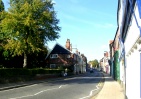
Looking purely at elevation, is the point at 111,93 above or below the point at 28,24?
below

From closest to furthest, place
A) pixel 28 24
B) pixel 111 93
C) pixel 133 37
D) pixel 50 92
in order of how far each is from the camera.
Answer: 1. pixel 133 37
2. pixel 111 93
3. pixel 50 92
4. pixel 28 24

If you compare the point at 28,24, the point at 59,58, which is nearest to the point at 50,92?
the point at 28,24

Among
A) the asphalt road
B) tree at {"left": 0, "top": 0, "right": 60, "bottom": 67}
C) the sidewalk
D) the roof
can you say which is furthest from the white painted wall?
the roof

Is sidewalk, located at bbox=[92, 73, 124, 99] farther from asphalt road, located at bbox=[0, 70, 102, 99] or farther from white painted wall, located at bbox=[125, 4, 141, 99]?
white painted wall, located at bbox=[125, 4, 141, 99]

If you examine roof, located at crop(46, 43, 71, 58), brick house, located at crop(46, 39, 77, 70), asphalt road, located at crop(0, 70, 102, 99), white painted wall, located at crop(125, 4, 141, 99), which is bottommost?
asphalt road, located at crop(0, 70, 102, 99)

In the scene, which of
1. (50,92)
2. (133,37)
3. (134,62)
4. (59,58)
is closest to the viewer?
(133,37)

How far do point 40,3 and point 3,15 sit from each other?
6.93 metres

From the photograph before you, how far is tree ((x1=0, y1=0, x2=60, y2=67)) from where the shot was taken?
4894 cm

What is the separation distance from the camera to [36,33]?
50.2 meters

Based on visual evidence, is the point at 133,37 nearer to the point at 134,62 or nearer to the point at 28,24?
the point at 134,62

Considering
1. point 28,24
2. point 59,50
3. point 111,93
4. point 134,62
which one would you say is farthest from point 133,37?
point 59,50

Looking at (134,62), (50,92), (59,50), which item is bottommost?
(50,92)

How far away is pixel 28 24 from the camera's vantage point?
1873 inches

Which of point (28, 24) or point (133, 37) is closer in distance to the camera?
point (133, 37)
